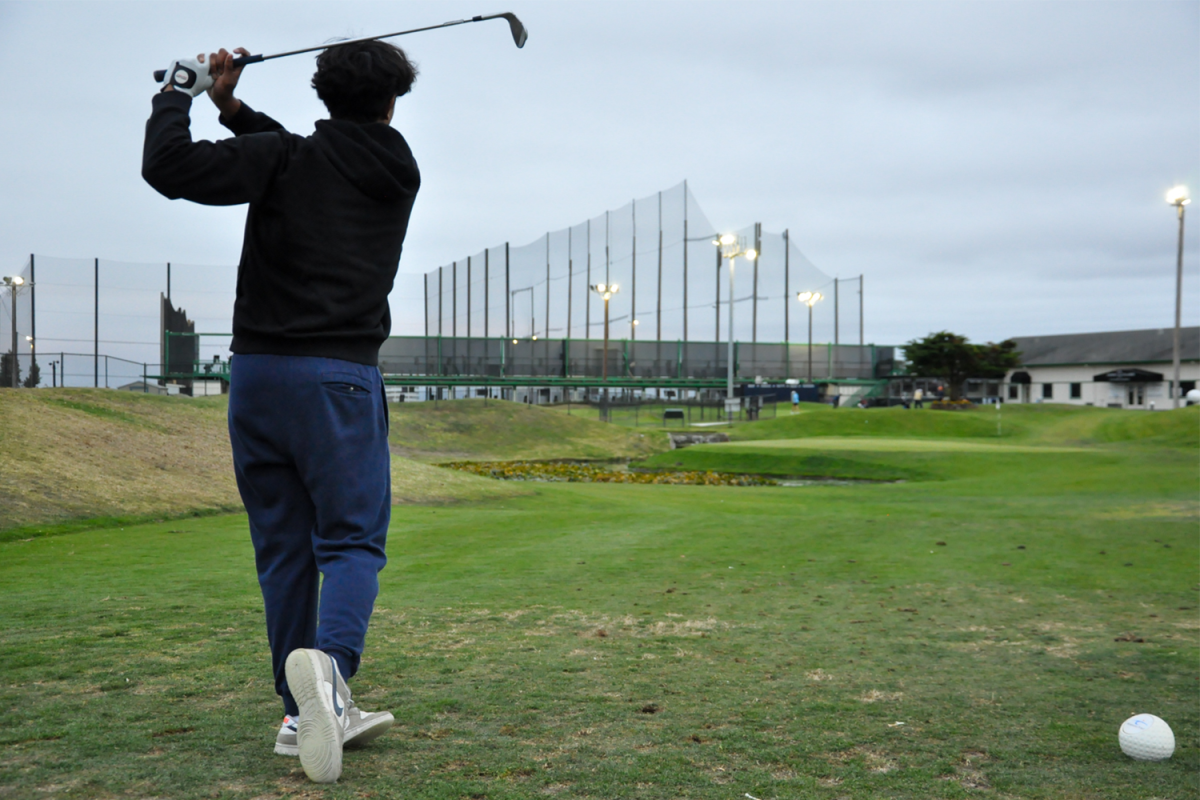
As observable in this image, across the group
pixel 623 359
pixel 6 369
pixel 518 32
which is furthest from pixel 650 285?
pixel 518 32

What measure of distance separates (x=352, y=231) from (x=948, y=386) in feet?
200

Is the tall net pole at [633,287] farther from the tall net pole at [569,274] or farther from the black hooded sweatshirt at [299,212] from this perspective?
the black hooded sweatshirt at [299,212]

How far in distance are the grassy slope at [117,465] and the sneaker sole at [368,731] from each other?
7592mm

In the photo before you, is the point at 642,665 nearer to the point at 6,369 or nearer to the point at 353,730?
the point at 353,730

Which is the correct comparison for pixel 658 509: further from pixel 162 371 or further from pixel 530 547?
pixel 162 371

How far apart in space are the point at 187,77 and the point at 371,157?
510 millimetres

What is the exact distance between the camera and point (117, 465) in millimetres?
12047

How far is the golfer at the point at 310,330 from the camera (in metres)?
2.44

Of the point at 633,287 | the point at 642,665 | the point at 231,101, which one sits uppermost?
the point at 633,287

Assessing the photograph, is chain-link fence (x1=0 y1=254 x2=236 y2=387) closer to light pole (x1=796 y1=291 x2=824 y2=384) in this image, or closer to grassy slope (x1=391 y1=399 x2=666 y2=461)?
grassy slope (x1=391 y1=399 x2=666 y2=461)

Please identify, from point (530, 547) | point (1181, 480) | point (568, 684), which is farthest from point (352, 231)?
point (1181, 480)

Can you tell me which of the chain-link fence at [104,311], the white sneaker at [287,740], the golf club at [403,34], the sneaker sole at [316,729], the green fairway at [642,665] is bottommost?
the green fairway at [642,665]

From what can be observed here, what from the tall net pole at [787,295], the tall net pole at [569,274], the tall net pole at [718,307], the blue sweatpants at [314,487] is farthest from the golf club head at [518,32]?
the tall net pole at [569,274]

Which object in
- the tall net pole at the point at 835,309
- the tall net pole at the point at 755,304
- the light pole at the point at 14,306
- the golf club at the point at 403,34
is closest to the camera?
the golf club at the point at 403,34
